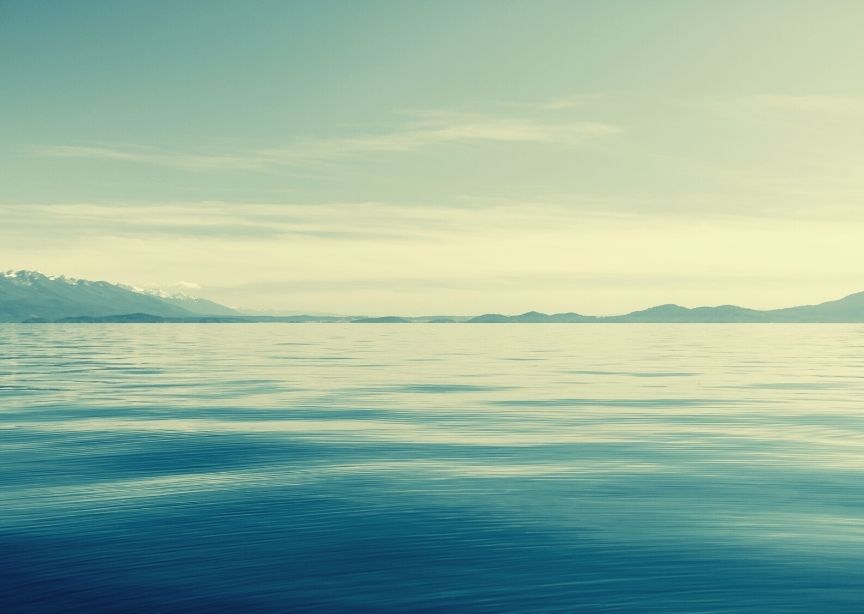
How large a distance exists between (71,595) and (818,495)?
14847 mm

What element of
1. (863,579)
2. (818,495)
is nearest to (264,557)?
(863,579)

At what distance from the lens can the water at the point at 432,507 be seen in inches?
507

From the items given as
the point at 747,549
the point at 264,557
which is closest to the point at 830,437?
the point at 747,549

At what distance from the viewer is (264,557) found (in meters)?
14.5

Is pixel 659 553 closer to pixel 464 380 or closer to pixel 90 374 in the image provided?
pixel 464 380

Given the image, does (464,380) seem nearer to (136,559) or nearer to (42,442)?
(42,442)

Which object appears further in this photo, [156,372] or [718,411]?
[156,372]

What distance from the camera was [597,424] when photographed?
107 feet

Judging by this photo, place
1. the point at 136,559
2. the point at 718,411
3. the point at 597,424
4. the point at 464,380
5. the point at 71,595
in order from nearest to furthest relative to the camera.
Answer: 1. the point at 71,595
2. the point at 136,559
3. the point at 597,424
4. the point at 718,411
5. the point at 464,380

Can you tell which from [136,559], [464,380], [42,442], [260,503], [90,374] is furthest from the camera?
[90,374]

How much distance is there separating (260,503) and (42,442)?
1242 cm

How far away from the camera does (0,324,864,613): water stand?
42.3 feet

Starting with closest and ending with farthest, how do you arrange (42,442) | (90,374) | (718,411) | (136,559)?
(136,559) → (42,442) → (718,411) → (90,374)

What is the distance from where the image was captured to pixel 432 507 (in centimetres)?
1827
